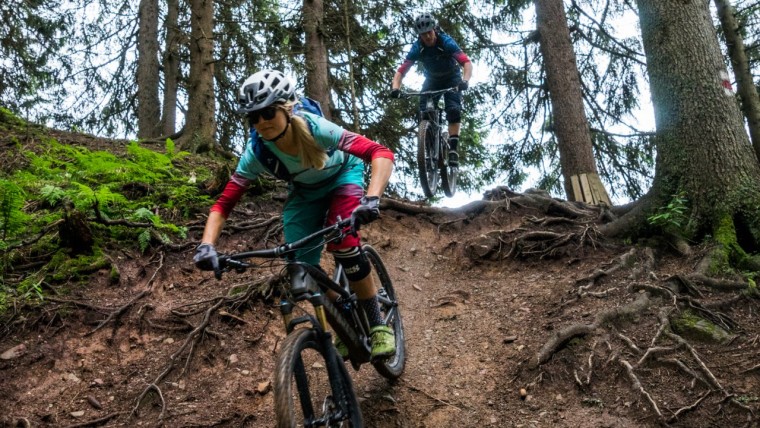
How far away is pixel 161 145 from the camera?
10469 millimetres

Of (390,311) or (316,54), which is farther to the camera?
(316,54)

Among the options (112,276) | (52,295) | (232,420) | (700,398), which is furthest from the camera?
(112,276)

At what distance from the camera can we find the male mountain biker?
7.77m

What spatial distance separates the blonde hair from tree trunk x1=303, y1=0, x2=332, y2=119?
635 centimetres

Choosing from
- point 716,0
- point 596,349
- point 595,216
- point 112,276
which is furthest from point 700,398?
point 716,0

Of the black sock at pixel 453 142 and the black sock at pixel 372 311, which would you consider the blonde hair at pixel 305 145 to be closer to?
the black sock at pixel 372 311

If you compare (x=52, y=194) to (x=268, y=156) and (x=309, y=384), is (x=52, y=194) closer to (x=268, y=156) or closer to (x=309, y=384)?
(x=268, y=156)

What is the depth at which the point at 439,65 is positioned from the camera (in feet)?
27.4

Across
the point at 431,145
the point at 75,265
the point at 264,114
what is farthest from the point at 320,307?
the point at 431,145

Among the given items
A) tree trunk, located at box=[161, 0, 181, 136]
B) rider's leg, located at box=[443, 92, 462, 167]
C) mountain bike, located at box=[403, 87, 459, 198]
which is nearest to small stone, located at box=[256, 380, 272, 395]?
mountain bike, located at box=[403, 87, 459, 198]

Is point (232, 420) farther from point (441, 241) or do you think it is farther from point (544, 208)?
point (544, 208)

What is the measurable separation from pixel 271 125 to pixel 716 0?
9.09 metres

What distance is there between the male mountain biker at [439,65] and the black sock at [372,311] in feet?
14.0

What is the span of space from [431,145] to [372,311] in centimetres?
459
